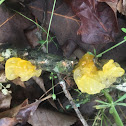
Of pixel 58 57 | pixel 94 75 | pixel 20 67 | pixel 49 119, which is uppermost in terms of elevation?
pixel 20 67

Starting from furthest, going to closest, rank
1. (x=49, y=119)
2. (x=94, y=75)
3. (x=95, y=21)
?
(x=49, y=119) < (x=95, y=21) < (x=94, y=75)

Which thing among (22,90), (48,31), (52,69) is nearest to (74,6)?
(48,31)

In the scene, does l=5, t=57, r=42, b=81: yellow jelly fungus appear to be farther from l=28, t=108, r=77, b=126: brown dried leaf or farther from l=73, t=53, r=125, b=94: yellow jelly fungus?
l=28, t=108, r=77, b=126: brown dried leaf

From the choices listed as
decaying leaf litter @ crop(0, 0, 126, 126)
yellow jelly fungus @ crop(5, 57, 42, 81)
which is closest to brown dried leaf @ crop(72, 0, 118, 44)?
decaying leaf litter @ crop(0, 0, 126, 126)

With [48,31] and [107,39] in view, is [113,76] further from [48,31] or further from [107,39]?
[48,31]

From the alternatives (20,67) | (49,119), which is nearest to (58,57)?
(20,67)

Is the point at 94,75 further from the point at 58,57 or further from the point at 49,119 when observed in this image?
the point at 49,119
